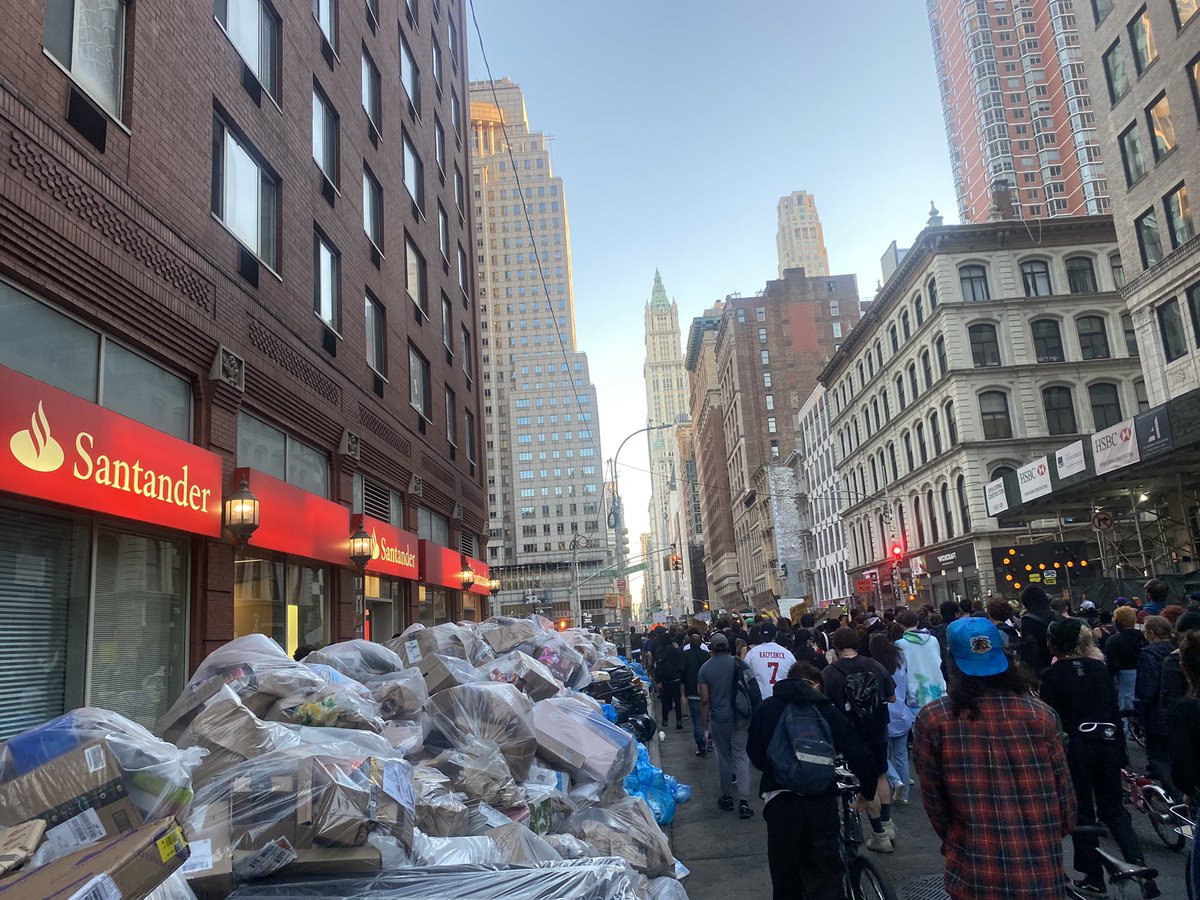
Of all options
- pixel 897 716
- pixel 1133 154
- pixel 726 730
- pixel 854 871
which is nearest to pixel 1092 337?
pixel 1133 154

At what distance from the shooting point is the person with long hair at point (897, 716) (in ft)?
26.0

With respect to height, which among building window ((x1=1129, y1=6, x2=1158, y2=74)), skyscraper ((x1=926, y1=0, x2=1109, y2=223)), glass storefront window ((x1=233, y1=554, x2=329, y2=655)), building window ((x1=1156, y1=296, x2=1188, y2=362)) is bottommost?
glass storefront window ((x1=233, y1=554, x2=329, y2=655))

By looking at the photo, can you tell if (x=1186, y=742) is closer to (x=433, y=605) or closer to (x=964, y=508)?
(x=433, y=605)

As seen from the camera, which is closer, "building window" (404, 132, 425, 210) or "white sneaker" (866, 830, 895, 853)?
"white sneaker" (866, 830, 895, 853)

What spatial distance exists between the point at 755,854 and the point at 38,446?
669 cm

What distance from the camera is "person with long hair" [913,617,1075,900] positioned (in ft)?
11.4

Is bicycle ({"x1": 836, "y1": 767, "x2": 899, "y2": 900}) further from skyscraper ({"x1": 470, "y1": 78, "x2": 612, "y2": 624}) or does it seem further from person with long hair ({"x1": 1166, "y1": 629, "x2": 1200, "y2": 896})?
skyscraper ({"x1": 470, "y1": 78, "x2": 612, "y2": 624})

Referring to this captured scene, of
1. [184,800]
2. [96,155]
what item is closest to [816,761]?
[184,800]

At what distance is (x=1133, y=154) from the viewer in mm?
26703

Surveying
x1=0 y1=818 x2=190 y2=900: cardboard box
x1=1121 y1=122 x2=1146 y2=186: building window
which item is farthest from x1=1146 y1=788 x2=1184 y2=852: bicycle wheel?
x1=1121 y1=122 x2=1146 y2=186: building window

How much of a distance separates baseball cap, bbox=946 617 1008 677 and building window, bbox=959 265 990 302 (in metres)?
38.5

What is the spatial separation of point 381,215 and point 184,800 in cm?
1660

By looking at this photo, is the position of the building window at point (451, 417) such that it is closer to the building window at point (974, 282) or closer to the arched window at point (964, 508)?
the arched window at point (964, 508)

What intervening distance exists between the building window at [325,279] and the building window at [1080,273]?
3589cm
